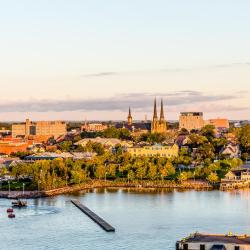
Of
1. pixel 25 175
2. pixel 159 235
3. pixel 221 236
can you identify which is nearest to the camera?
pixel 221 236

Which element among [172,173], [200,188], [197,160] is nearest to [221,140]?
[197,160]

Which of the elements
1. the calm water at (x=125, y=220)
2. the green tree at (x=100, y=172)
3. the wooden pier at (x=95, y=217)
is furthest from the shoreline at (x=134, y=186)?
the wooden pier at (x=95, y=217)

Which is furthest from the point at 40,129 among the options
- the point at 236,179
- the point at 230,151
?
the point at 236,179

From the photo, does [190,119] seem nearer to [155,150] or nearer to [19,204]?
[155,150]

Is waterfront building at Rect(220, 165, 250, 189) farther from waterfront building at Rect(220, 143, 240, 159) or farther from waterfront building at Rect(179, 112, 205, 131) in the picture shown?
waterfront building at Rect(179, 112, 205, 131)

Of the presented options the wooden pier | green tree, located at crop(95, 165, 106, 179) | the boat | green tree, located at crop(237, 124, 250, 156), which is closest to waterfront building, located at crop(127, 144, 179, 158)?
green tree, located at crop(237, 124, 250, 156)

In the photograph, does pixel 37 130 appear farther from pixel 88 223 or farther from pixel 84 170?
pixel 88 223

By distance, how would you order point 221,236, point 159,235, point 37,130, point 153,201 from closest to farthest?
1. point 221,236
2. point 159,235
3. point 153,201
4. point 37,130

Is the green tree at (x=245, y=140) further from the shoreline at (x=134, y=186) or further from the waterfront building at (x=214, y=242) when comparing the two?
the waterfront building at (x=214, y=242)
